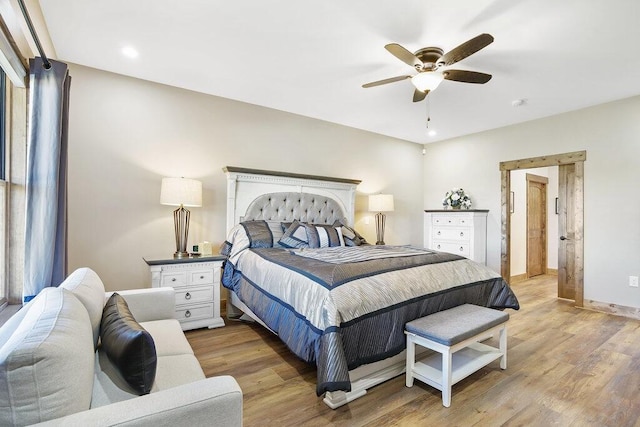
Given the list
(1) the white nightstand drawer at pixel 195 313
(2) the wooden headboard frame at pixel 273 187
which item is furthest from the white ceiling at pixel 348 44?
(1) the white nightstand drawer at pixel 195 313

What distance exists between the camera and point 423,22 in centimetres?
233

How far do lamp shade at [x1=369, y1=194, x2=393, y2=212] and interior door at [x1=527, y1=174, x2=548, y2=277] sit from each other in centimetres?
305

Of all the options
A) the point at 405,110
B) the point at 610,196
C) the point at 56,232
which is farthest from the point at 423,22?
the point at 610,196

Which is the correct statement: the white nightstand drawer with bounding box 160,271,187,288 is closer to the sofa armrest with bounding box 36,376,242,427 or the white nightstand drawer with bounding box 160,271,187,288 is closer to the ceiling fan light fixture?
the sofa armrest with bounding box 36,376,242,427

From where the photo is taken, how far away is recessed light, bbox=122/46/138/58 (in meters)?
2.76

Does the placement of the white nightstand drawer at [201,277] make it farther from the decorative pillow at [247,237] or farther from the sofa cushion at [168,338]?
the sofa cushion at [168,338]

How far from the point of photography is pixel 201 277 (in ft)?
10.6

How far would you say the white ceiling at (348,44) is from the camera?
2205 mm

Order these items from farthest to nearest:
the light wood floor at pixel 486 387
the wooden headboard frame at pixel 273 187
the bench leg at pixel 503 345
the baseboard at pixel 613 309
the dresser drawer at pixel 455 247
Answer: the dresser drawer at pixel 455 247 < the wooden headboard frame at pixel 273 187 < the baseboard at pixel 613 309 < the bench leg at pixel 503 345 < the light wood floor at pixel 486 387

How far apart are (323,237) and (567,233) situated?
372 cm

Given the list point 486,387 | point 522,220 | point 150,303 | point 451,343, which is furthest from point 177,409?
point 522,220

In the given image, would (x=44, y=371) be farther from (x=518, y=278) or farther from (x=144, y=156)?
(x=518, y=278)

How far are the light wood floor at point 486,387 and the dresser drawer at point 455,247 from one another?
1900 millimetres

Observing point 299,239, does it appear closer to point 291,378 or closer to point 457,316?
point 291,378
